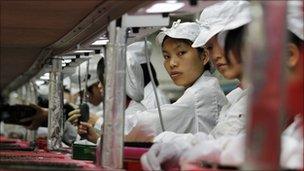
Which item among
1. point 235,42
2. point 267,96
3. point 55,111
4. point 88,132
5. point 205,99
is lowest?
point 88,132

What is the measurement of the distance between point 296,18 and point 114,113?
2.01ft

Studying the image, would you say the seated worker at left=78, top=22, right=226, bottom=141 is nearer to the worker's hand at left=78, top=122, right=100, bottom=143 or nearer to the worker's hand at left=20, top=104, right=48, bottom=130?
the worker's hand at left=78, top=122, right=100, bottom=143

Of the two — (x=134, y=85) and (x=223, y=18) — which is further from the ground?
(x=223, y=18)

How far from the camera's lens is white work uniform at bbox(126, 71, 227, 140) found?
2805 millimetres

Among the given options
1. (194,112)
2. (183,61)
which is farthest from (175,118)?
(183,61)

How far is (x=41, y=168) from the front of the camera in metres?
1.84

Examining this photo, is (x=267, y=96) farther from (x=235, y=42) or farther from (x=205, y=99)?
(x=205, y=99)

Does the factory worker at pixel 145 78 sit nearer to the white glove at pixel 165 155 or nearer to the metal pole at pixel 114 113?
the metal pole at pixel 114 113

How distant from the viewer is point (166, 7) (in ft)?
6.20

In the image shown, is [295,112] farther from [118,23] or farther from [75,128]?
[75,128]

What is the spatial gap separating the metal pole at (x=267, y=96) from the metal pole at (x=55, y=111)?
2.39 m

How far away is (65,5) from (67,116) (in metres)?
1.93

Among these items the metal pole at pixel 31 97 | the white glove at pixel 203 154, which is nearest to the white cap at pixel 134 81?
the metal pole at pixel 31 97

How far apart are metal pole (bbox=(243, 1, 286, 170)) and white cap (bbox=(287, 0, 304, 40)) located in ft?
1.23
